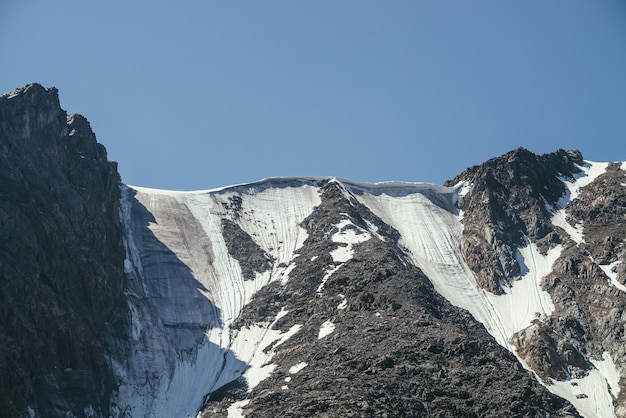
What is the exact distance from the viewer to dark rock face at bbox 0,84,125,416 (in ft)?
267

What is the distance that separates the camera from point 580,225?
139375 mm

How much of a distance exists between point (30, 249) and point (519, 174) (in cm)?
8571

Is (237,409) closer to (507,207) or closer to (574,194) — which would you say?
(507,207)

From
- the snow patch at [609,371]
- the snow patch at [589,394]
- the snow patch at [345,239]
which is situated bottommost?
the snow patch at [589,394]

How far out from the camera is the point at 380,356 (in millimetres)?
89250

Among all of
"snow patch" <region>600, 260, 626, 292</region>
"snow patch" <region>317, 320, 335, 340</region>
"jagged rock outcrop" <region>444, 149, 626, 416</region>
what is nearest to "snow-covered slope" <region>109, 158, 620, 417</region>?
"snow patch" <region>317, 320, 335, 340</region>

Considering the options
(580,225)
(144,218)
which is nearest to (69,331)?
(144,218)

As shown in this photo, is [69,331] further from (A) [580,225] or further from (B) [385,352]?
(A) [580,225]

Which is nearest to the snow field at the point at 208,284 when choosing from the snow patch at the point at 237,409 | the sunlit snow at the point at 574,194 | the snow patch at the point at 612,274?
the snow patch at the point at 237,409

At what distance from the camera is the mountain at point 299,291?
85.2 metres

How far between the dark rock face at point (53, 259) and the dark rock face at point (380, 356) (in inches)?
552

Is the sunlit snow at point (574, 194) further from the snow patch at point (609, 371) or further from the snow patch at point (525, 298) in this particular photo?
the snow patch at point (609, 371)

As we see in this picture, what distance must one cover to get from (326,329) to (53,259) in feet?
93.7

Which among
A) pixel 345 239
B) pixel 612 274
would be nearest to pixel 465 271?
pixel 612 274
